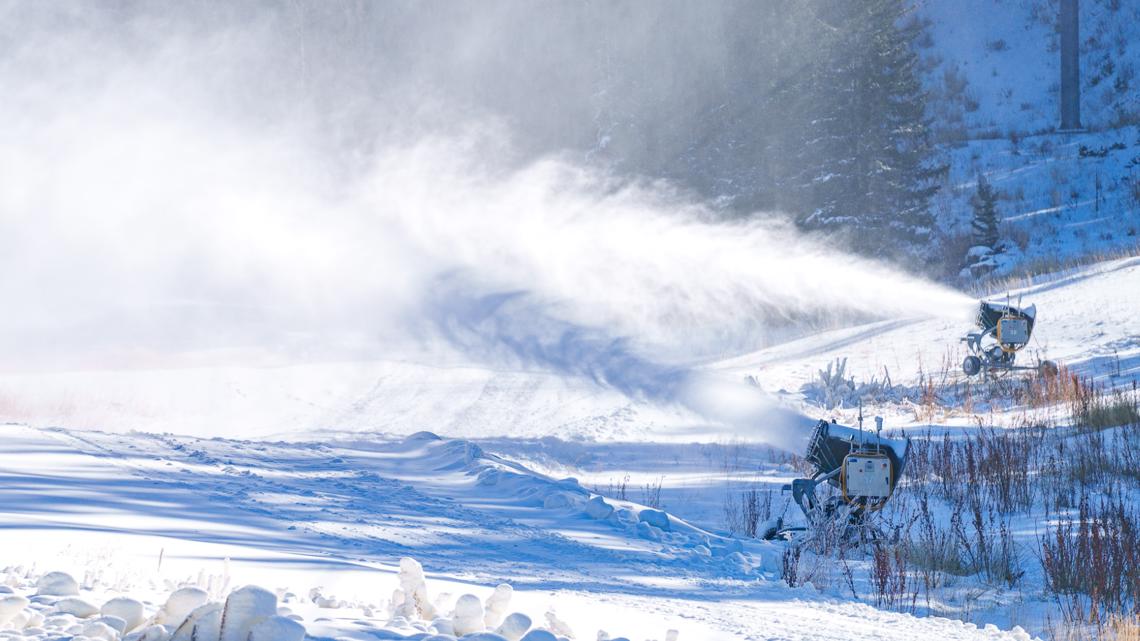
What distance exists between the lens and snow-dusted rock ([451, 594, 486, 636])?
356cm

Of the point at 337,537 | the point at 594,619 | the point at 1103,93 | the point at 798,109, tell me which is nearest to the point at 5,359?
the point at 337,537

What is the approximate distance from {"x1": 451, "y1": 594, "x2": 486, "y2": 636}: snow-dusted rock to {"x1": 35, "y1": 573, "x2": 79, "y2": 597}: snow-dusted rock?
48.5 inches

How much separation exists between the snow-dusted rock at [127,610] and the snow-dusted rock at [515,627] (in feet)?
3.63

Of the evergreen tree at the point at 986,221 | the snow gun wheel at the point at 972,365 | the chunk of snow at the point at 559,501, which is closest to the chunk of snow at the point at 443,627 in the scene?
the chunk of snow at the point at 559,501

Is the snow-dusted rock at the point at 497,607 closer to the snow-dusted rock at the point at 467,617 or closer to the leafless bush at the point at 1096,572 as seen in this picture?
the snow-dusted rock at the point at 467,617

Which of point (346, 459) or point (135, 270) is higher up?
point (135, 270)

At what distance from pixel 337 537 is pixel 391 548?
34cm

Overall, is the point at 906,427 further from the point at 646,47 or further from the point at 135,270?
the point at 646,47

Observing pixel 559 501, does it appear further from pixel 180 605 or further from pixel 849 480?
pixel 180 605

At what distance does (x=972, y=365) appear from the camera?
575 inches

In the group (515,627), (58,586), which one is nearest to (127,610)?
(58,586)

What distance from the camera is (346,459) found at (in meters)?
9.76

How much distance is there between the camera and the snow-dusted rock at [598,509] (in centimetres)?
766

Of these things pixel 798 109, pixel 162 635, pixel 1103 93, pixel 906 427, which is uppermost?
pixel 1103 93
